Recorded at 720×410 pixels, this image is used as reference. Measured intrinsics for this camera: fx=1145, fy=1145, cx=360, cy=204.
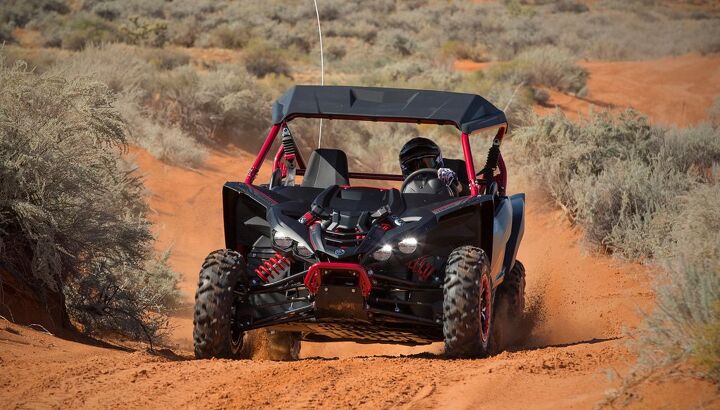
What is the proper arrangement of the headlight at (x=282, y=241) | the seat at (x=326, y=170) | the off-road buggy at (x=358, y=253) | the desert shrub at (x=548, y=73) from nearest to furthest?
the off-road buggy at (x=358, y=253) → the headlight at (x=282, y=241) → the seat at (x=326, y=170) → the desert shrub at (x=548, y=73)

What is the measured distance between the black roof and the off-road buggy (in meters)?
0.01

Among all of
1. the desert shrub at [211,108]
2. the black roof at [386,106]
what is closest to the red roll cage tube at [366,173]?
the black roof at [386,106]

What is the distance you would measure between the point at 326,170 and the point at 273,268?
55.9 inches

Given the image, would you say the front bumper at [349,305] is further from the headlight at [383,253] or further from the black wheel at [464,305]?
the black wheel at [464,305]

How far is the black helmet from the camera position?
9586mm

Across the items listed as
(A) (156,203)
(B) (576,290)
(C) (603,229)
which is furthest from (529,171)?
(A) (156,203)

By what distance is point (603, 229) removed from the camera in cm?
1408

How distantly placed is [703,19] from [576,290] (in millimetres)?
48079

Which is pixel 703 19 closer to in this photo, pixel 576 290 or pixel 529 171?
pixel 529 171

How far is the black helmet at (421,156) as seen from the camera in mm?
9586

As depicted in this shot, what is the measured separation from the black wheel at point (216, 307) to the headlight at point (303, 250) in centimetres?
49

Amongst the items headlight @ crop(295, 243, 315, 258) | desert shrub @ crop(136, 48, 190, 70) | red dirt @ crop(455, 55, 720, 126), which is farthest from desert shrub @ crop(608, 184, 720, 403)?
desert shrub @ crop(136, 48, 190, 70)

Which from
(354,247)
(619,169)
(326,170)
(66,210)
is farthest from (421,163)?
(619,169)

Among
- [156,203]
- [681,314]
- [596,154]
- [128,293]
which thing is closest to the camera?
[681,314]
